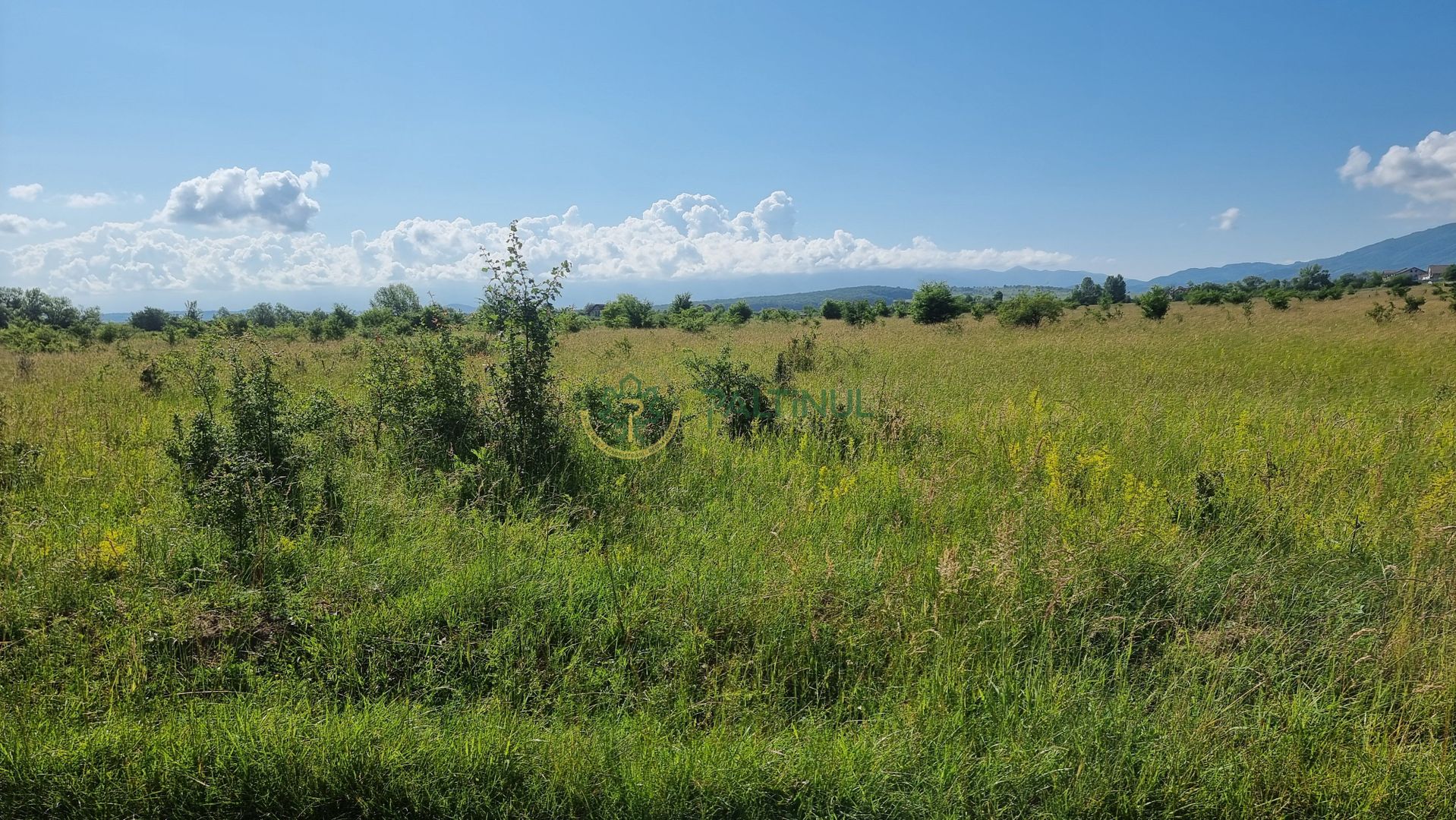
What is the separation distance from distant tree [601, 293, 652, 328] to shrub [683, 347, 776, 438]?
3447cm

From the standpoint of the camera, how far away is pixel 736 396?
684 cm

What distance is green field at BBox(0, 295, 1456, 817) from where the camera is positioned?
2141mm

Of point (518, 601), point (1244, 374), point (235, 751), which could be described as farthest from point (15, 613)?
point (1244, 374)

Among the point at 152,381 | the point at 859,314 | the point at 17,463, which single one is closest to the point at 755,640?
the point at 17,463

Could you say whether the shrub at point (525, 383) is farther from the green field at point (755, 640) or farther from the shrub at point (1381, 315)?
the shrub at point (1381, 315)

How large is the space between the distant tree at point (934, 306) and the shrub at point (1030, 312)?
4.90 metres

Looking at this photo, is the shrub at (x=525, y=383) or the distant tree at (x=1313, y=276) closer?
the shrub at (x=525, y=383)

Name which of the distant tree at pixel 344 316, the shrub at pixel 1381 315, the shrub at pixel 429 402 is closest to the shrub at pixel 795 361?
the shrub at pixel 429 402

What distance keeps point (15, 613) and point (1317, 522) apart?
752 centimetres

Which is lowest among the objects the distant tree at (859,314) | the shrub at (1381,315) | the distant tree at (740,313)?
the shrub at (1381,315)

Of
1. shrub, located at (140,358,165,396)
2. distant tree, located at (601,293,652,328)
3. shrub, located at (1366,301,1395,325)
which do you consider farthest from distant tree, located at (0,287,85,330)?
shrub, located at (1366,301,1395,325)

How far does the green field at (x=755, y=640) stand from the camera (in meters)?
2.14

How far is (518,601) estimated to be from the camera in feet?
10.3

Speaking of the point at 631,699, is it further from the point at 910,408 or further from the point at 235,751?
the point at 910,408
